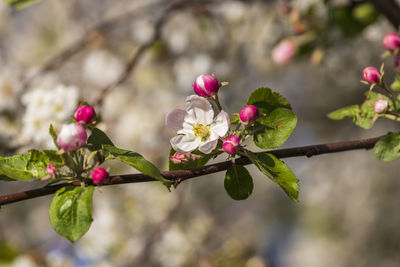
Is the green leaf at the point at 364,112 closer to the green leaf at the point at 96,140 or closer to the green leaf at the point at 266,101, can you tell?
the green leaf at the point at 266,101

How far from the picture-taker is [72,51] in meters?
1.54

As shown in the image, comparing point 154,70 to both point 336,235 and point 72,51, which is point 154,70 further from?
point 336,235

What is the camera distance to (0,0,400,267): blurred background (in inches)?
57.6

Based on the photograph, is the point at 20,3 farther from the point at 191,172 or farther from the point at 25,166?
the point at 191,172

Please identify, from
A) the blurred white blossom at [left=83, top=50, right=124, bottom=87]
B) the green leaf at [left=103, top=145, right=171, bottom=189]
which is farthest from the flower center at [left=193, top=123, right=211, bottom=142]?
the blurred white blossom at [left=83, top=50, right=124, bottom=87]

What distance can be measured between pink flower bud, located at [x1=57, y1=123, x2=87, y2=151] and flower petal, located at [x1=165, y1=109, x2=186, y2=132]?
14cm

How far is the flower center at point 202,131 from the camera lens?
1.96 ft

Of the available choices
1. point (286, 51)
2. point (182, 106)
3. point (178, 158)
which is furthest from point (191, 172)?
point (182, 106)

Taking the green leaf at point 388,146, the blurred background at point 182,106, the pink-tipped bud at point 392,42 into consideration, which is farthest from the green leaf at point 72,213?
the pink-tipped bud at point 392,42

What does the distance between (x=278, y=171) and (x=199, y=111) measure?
0.51 feet

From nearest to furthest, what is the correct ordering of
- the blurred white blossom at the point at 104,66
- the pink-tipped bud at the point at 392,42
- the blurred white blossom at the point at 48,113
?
the pink-tipped bud at the point at 392,42
the blurred white blossom at the point at 48,113
the blurred white blossom at the point at 104,66

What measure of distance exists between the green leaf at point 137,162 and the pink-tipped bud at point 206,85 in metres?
0.14

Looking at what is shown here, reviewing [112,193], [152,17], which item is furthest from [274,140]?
[112,193]

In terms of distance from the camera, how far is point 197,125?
0.61 metres
